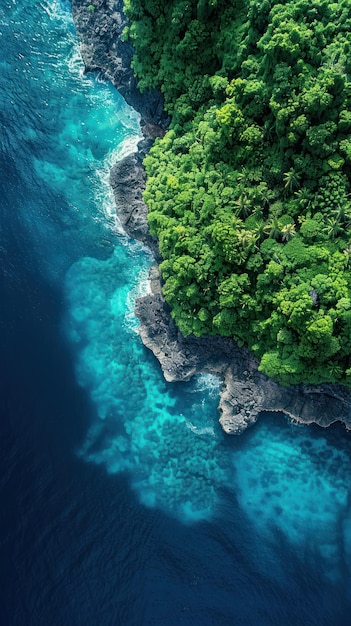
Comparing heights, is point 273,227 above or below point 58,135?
above

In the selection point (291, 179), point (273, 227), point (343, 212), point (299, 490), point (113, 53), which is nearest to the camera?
point (343, 212)

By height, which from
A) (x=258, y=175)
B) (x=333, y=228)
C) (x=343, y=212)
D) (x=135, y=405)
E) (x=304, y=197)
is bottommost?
(x=135, y=405)

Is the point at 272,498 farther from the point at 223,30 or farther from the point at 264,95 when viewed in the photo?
the point at 223,30

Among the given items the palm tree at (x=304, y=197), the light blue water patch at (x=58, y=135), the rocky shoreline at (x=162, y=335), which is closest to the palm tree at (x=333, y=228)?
the palm tree at (x=304, y=197)

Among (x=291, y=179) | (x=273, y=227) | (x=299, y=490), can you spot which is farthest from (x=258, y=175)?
(x=299, y=490)

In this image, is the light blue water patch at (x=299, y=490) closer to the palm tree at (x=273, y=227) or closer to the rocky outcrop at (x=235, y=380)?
the rocky outcrop at (x=235, y=380)

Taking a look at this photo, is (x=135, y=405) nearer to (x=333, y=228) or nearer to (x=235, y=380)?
(x=235, y=380)

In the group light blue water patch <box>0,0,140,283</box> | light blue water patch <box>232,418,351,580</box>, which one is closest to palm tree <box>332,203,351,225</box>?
light blue water patch <box>232,418,351,580</box>

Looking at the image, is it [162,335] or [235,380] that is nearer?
[235,380]
